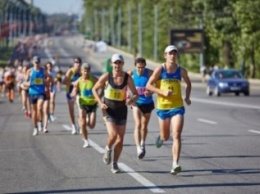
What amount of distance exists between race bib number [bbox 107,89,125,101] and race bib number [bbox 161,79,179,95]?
616 millimetres

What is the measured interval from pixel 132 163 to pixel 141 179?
2.31 meters

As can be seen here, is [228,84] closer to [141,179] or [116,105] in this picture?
[116,105]

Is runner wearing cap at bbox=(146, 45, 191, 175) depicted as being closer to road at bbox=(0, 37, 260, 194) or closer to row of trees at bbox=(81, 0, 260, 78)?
road at bbox=(0, 37, 260, 194)

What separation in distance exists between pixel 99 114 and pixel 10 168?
1769 centimetres

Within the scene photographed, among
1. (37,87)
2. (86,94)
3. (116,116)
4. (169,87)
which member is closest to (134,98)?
(116,116)

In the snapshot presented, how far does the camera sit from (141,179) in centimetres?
1323

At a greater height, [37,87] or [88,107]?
[37,87]

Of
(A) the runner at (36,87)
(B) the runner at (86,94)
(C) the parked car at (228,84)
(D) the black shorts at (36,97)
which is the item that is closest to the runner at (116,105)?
(B) the runner at (86,94)

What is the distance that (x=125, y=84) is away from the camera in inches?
561

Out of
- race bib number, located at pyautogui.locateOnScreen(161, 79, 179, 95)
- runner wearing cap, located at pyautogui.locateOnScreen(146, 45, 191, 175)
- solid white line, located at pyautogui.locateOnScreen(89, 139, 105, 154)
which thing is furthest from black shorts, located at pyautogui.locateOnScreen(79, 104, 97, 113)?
race bib number, located at pyautogui.locateOnScreen(161, 79, 179, 95)

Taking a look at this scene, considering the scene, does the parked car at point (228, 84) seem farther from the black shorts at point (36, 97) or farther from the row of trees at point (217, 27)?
the black shorts at point (36, 97)

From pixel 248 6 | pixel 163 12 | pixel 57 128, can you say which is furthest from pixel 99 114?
pixel 163 12

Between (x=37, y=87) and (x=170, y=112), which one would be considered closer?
(x=170, y=112)

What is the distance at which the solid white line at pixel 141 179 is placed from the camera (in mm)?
12109
